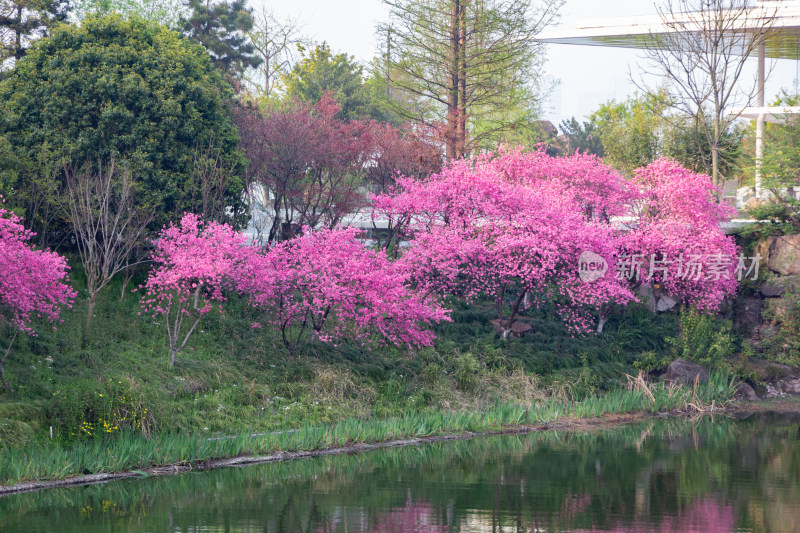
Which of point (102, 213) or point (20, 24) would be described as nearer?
point (102, 213)

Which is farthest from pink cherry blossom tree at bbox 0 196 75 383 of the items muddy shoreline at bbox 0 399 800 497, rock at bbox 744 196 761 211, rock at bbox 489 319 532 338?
rock at bbox 744 196 761 211

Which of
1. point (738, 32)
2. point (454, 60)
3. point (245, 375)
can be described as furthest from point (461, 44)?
point (245, 375)

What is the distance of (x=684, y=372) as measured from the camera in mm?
29750

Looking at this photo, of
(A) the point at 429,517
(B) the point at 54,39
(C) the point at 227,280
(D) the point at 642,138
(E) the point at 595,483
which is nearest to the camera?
(A) the point at 429,517

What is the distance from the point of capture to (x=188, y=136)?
93.5 feet

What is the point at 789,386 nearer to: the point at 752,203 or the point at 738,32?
the point at 752,203

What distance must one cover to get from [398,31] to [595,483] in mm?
26350

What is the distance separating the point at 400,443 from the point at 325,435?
208 centimetres

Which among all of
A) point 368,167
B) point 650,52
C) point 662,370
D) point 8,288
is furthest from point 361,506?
point 650,52

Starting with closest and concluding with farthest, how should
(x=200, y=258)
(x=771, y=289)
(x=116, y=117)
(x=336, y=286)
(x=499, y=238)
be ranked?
(x=200, y=258) < (x=336, y=286) < (x=116, y=117) < (x=499, y=238) < (x=771, y=289)

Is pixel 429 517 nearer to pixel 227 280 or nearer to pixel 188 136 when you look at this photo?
pixel 227 280

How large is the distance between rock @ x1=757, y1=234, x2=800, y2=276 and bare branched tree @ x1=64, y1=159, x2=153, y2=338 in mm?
21593

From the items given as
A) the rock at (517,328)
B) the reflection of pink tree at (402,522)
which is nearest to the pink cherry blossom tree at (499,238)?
the rock at (517,328)

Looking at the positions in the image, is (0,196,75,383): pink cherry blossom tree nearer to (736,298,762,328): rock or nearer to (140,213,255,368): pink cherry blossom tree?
(140,213,255,368): pink cherry blossom tree
